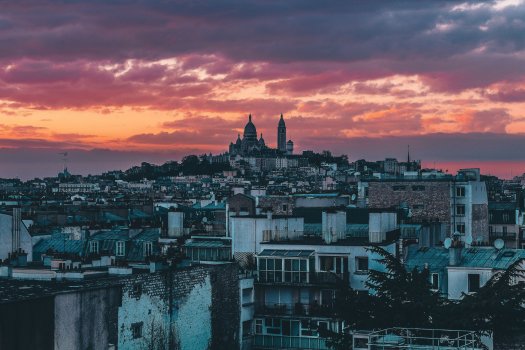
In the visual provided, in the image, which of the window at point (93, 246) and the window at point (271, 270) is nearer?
the window at point (271, 270)

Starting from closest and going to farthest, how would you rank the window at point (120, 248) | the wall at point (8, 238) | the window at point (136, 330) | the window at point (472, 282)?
the window at point (136, 330)
the window at point (472, 282)
the wall at point (8, 238)
the window at point (120, 248)

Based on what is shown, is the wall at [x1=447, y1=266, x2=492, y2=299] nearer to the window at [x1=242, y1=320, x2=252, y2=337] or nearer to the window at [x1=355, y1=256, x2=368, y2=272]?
the window at [x1=355, y1=256, x2=368, y2=272]

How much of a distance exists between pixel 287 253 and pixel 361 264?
3.34 m

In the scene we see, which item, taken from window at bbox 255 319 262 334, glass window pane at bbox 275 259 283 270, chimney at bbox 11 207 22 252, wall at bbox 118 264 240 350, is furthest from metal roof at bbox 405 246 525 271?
chimney at bbox 11 207 22 252

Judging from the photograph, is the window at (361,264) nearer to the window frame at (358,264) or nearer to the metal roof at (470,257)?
the window frame at (358,264)

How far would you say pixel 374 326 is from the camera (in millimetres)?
37000

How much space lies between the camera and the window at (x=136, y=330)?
35.8m

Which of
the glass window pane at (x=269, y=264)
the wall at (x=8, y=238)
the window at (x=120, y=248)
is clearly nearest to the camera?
the glass window pane at (x=269, y=264)

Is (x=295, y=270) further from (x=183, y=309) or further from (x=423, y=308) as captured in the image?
(x=423, y=308)

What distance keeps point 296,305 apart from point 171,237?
10.3m

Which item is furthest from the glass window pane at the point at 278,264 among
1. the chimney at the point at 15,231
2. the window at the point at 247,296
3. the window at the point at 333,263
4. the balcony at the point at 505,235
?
the balcony at the point at 505,235

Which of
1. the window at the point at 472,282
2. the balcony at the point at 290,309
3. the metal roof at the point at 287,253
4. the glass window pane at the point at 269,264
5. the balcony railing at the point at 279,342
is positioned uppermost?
the metal roof at the point at 287,253

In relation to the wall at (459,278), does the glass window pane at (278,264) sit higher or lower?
higher

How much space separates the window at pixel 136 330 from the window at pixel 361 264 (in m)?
12.0
